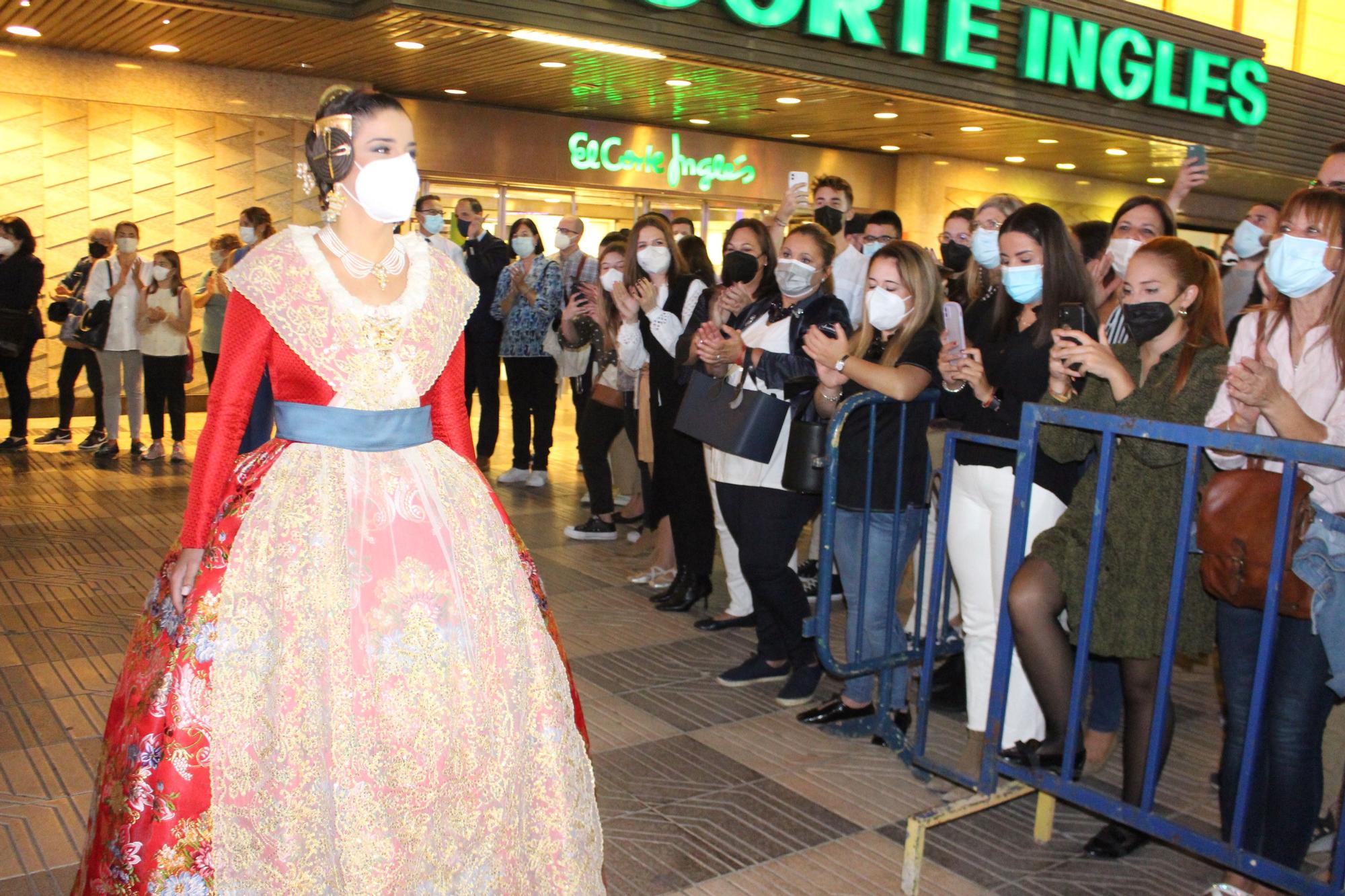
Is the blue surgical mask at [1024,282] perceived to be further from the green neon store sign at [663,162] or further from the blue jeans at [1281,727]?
the green neon store sign at [663,162]

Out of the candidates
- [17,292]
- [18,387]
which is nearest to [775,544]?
[17,292]

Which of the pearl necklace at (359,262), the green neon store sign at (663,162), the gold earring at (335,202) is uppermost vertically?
the green neon store sign at (663,162)

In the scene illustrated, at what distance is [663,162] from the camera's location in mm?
15891

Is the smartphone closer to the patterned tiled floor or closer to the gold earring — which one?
the patterned tiled floor

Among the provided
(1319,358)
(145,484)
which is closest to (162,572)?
(1319,358)

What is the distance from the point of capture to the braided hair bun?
262 centimetres

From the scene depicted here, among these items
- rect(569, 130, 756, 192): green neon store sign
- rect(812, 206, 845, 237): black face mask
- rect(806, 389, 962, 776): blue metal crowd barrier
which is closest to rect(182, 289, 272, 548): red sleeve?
rect(806, 389, 962, 776): blue metal crowd barrier

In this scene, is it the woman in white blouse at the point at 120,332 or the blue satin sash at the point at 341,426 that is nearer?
the blue satin sash at the point at 341,426

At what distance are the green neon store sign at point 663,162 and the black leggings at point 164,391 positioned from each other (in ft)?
22.0

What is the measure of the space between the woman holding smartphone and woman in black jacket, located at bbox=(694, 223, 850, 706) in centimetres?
76

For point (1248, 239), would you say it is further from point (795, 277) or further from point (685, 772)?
point (685, 772)

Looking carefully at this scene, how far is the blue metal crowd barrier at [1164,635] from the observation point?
2574 mm

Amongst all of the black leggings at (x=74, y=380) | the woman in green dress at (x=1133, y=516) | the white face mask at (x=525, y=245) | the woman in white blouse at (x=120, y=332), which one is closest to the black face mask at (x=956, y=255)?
the woman in green dress at (x=1133, y=516)

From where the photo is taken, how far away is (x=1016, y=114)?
13234 millimetres
